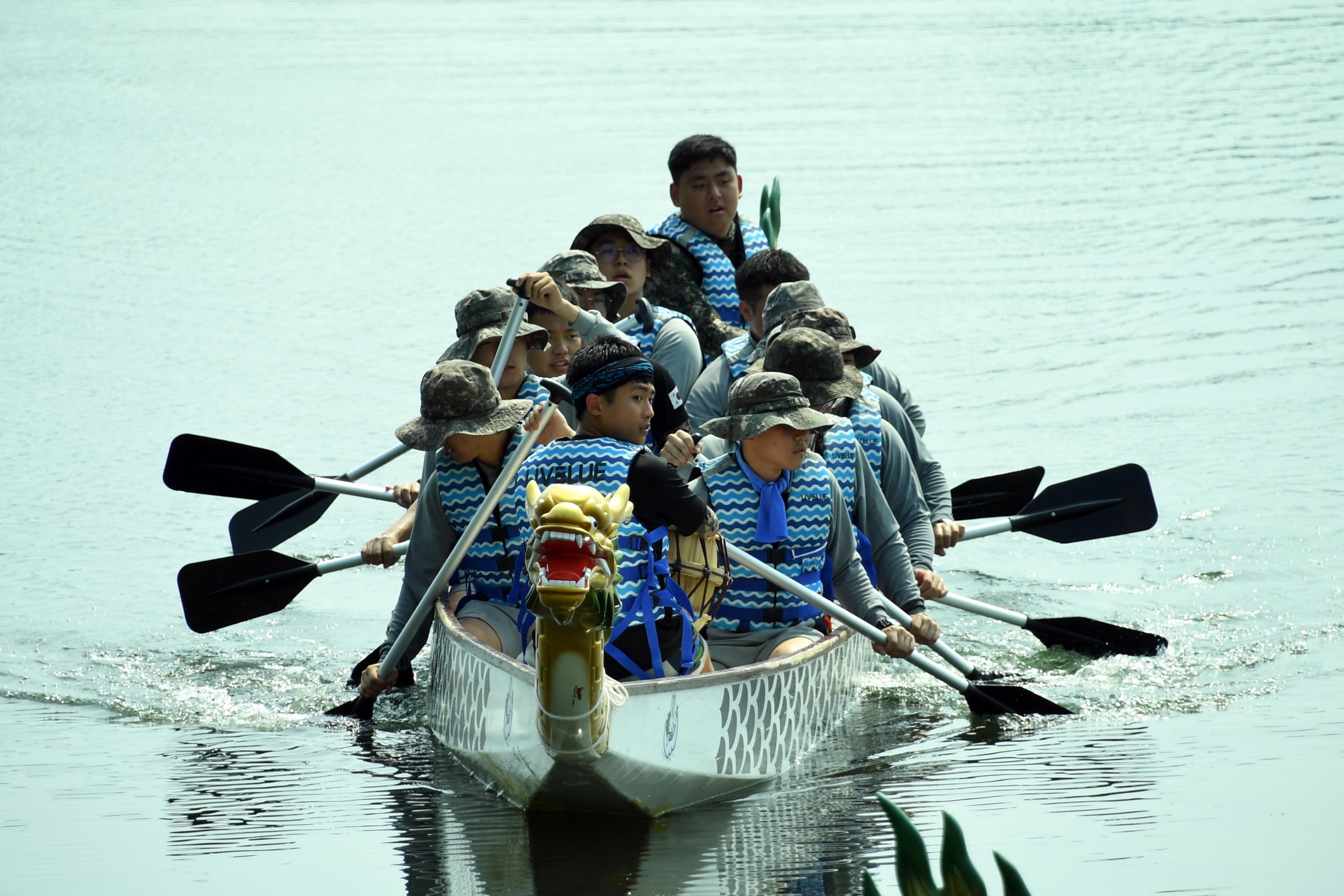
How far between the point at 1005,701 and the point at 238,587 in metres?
3.46

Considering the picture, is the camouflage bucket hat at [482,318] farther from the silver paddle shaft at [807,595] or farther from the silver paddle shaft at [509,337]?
the silver paddle shaft at [807,595]

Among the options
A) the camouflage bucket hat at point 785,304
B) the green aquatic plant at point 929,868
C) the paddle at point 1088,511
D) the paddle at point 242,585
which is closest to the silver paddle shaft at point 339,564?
the paddle at point 242,585

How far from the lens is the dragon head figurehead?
14.5 feet

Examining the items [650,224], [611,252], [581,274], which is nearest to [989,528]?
[611,252]

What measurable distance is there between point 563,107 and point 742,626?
24012 millimetres

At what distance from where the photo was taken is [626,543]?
523 cm

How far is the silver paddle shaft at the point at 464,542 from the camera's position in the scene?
5535 mm

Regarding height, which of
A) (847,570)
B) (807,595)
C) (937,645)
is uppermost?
(847,570)

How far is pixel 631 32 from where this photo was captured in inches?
1476

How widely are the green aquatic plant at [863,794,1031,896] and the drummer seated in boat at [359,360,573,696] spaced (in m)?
3.03

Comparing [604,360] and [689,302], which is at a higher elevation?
[689,302]

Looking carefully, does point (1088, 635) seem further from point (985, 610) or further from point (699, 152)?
point (699, 152)

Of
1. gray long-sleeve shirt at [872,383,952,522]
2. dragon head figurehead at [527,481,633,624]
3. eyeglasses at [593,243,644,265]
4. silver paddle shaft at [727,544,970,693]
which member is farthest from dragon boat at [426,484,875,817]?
eyeglasses at [593,243,644,265]

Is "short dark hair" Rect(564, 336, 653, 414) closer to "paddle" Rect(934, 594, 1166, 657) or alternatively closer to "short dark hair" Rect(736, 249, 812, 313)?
"short dark hair" Rect(736, 249, 812, 313)
